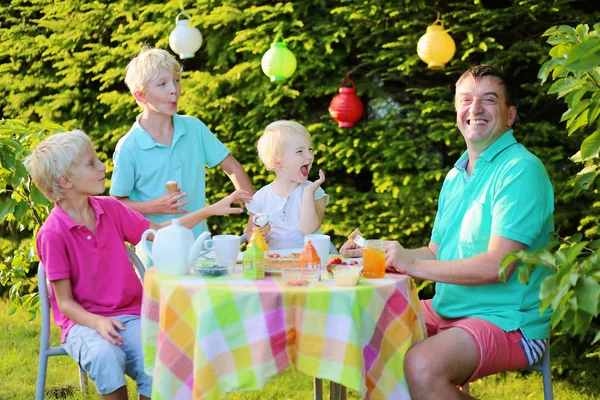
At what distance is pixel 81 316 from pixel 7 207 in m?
1.39

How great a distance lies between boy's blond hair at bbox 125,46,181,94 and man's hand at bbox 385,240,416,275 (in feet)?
4.82

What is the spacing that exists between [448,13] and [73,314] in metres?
2.68

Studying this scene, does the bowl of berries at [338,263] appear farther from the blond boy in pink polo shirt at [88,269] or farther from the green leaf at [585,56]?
the green leaf at [585,56]

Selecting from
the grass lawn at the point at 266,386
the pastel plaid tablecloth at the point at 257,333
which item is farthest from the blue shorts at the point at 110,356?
the grass lawn at the point at 266,386

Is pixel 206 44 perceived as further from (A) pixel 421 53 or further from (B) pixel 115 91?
(A) pixel 421 53

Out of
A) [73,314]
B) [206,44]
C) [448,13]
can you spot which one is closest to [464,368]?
[73,314]

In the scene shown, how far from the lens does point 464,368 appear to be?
2.67 metres

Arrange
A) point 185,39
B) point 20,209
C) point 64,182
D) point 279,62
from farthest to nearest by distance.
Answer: point 185,39 < point 279,62 < point 20,209 < point 64,182

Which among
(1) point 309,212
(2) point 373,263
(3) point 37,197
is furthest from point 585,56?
(3) point 37,197

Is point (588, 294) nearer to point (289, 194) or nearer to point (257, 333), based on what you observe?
point (257, 333)

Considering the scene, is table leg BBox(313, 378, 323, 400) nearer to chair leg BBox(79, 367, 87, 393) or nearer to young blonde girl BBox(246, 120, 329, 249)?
young blonde girl BBox(246, 120, 329, 249)

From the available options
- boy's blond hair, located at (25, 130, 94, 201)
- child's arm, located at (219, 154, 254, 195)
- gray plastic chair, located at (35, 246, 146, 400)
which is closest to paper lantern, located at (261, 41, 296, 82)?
child's arm, located at (219, 154, 254, 195)

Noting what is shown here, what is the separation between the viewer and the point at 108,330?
9.14 ft

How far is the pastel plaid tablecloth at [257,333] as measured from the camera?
7.89 feet
